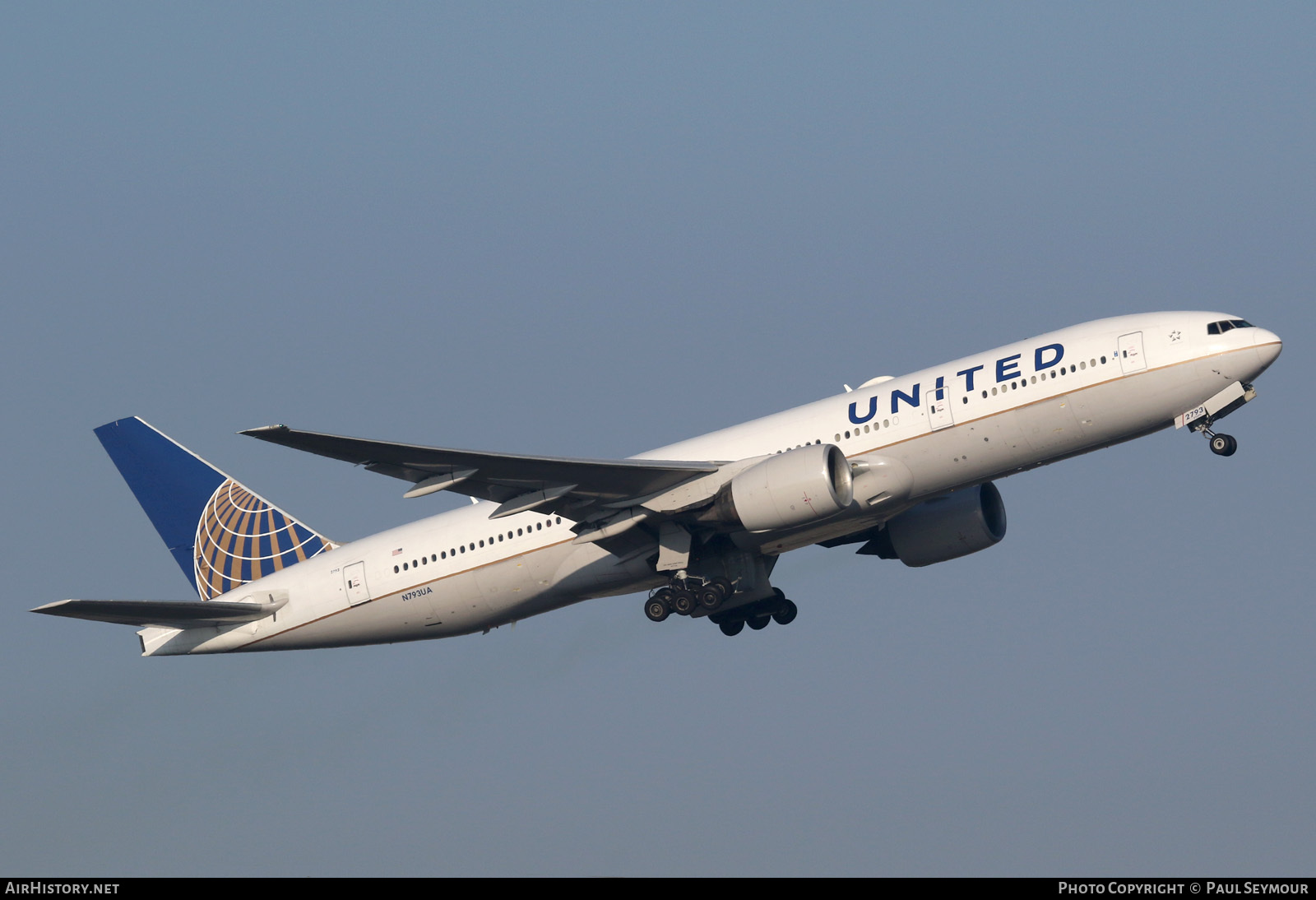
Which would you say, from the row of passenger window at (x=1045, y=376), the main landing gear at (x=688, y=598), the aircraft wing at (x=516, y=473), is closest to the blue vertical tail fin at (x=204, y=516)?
the aircraft wing at (x=516, y=473)

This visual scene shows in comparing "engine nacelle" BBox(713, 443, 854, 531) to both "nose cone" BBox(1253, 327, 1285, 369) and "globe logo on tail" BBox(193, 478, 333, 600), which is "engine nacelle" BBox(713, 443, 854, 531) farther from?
"globe logo on tail" BBox(193, 478, 333, 600)

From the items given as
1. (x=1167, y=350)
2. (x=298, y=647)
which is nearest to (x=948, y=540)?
(x=1167, y=350)

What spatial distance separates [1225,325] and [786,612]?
1416 cm

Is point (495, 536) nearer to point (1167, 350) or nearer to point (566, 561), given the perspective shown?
point (566, 561)

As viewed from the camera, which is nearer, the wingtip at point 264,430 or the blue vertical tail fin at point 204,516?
the wingtip at point 264,430

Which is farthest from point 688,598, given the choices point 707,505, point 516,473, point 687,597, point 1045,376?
point 1045,376

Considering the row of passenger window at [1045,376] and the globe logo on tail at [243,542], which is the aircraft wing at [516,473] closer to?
the row of passenger window at [1045,376]

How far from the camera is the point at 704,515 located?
35.7m

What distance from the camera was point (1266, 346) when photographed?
33094 millimetres

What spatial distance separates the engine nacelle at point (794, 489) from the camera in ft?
109

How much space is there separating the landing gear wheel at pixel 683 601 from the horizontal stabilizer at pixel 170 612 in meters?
10.4
